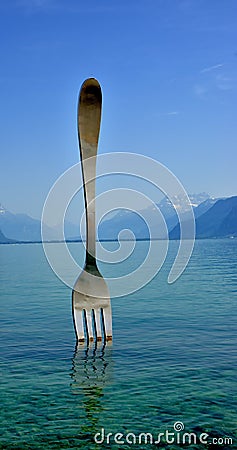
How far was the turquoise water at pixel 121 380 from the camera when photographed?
38.9 feet

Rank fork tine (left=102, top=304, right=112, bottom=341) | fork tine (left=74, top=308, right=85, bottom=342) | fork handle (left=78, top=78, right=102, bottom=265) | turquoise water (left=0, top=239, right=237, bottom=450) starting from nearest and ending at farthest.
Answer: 1. turquoise water (left=0, top=239, right=237, bottom=450)
2. fork handle (left=78, top=78, right=102, bottom=265)
3. fork tine (left=74, top=308, right=85, bottom=342)
4. fork tine (left=102, top=304, right=112, bottom=341)

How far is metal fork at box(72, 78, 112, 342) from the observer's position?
15.4 meters

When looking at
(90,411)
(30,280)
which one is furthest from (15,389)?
(30,280)

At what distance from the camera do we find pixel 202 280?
49969 mm

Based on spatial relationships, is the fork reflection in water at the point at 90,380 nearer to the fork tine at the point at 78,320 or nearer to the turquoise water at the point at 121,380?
the turquoise water at the point at 121,380

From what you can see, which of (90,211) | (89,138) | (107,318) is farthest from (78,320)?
(89,138)

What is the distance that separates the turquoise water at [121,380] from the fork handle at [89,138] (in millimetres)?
3530

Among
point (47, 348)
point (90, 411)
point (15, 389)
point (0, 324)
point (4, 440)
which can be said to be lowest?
point (4, 440)

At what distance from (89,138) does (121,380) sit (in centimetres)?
614

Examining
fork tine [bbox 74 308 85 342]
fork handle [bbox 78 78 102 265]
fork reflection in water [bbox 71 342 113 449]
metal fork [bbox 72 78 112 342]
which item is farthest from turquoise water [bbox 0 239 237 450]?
fork handle [bbox 78 78 102 265]

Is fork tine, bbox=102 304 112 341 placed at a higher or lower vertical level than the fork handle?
lower

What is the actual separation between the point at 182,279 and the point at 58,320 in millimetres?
27193

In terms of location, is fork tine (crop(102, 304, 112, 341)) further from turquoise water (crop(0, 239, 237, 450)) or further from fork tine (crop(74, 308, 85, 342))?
turquoise water (crop(0, 239, 237, 450))

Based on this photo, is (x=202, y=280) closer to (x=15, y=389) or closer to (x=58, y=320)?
(x=58, y=320)
